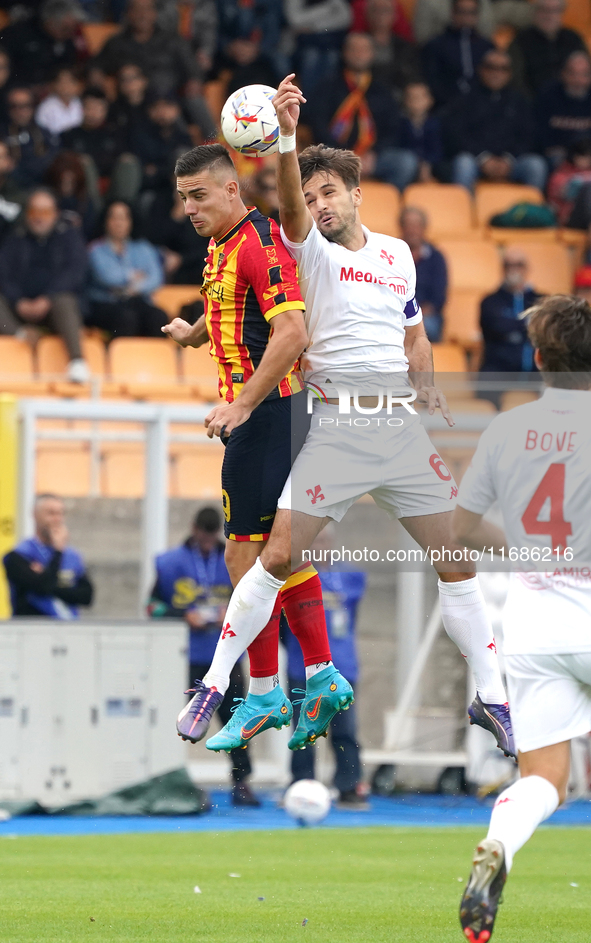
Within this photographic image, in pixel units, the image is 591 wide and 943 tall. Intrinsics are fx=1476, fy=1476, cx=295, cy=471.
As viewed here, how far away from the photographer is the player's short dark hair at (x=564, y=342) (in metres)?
5.48

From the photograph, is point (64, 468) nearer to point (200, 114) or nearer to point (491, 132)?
point (200, 114)

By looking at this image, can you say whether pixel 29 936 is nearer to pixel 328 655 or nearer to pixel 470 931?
pixel 328 655

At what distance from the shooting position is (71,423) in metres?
12.7

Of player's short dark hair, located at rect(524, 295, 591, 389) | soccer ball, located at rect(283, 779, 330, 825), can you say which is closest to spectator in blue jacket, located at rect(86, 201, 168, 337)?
soccer ball, located at rect(283, 779, 330, 825)

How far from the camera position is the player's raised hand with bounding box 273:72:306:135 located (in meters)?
6.00

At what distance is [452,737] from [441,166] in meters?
7.05

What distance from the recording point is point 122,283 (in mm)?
14680

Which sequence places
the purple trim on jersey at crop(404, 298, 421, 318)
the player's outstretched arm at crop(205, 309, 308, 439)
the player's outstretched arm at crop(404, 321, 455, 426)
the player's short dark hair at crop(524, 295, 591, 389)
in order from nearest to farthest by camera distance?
the player's short dark hair at crop(524, 295, 591, 389) < the player's outstretched arm at crop(205, 309, 308, 439) < the player's outstretched arm at crop(404, 321, 455, 426) < the purple trim on jersey at crop(404, 298, 421, 318)

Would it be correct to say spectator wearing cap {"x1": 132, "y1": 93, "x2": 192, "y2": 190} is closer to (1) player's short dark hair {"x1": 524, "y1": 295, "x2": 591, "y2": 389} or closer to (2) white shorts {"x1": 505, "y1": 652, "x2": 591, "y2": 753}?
(1) player's short dark hair {"x1": 524, "y1": 295, "x2": 591, "y2": 389}

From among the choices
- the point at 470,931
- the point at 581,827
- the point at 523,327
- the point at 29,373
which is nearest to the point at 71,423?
the point at 29,373

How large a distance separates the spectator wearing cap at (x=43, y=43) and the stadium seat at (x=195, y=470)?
18.1 ft

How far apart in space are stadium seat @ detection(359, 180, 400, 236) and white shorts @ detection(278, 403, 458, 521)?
31.2 ft

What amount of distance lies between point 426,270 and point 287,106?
8.95 metres

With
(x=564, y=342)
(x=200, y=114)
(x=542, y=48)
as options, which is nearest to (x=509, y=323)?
(x=200, y=114)
